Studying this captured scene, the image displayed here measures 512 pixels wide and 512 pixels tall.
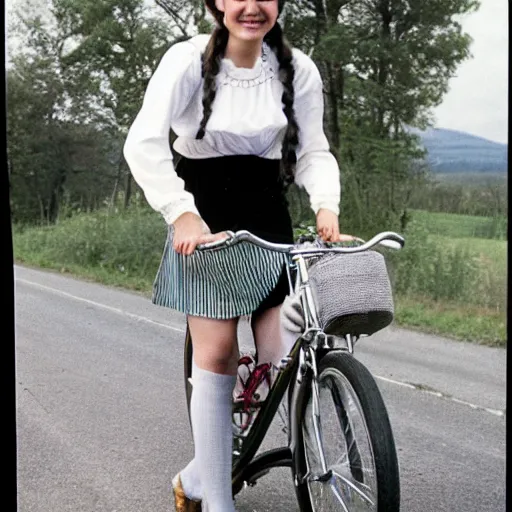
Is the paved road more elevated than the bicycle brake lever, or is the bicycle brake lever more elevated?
the bicycle brake lever

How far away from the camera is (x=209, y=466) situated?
2.33 m

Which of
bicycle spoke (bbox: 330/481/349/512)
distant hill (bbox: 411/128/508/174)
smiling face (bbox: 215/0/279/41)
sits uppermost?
smiling face (bbox: 215/0/279/41)

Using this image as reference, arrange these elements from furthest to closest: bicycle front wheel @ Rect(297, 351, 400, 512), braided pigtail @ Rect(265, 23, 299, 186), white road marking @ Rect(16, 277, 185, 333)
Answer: white road marking @ Rect(16, 277, 185, 333) → braided pigtail @ Rect(265, 23, 299, 186) → bicycle front wheel @ Rect(297, 351, 400, 512)

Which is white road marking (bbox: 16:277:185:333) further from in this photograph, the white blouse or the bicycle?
the white blouse

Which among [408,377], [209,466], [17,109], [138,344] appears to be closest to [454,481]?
[408,377]

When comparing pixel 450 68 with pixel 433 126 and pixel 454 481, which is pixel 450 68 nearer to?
pixel 433 126

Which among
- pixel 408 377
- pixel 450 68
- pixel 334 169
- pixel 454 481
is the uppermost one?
pixel 450 68

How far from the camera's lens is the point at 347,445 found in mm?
2146

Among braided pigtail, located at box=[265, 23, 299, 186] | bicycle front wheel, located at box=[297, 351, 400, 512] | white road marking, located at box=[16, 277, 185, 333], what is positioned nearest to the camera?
bicycle front wheel, located at box=[297, 351, 400, 512]

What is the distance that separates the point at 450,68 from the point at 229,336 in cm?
56

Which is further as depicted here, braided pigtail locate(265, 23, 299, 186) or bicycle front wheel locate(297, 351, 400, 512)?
braided pigtail locate(265, 23, 299, 186)

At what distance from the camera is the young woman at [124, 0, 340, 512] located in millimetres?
2146

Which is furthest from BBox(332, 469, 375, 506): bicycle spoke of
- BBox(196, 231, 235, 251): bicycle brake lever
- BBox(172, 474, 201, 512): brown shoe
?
BBox(196, 231, 235, 251): bicycle brake lever

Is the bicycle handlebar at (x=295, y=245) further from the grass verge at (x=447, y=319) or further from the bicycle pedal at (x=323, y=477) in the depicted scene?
the bicycle pedal at (x=323, y=477)
